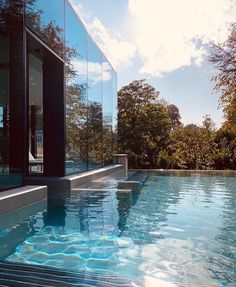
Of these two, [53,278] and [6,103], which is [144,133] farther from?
[53,278]

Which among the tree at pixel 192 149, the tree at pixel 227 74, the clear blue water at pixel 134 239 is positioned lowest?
the clear blue water at pixel 134 239

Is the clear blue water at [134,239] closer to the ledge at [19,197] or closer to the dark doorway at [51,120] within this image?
the ledge at [19,197]

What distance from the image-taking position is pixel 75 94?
11.0 metres

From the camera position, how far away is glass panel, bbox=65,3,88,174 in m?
10.3

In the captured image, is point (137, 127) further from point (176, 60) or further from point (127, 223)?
point (127, 223)

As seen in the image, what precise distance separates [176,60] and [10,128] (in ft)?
55.7

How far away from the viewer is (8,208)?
5668mm

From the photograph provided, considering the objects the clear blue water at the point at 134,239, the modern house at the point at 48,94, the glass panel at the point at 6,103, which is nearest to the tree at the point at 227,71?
the modern house at the point at 48,94

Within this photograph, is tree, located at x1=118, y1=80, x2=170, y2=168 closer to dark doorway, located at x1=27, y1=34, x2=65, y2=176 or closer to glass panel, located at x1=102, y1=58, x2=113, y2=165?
glass panel, located at x1=102, y1=58, x2=113, y2=165

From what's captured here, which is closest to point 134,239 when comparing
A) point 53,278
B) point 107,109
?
point 53,278

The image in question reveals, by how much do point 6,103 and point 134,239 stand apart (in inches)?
131

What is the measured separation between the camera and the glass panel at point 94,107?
1274 centimetres

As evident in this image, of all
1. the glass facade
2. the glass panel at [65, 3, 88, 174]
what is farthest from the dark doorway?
the glass facade

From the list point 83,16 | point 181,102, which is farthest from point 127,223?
point 181,102
